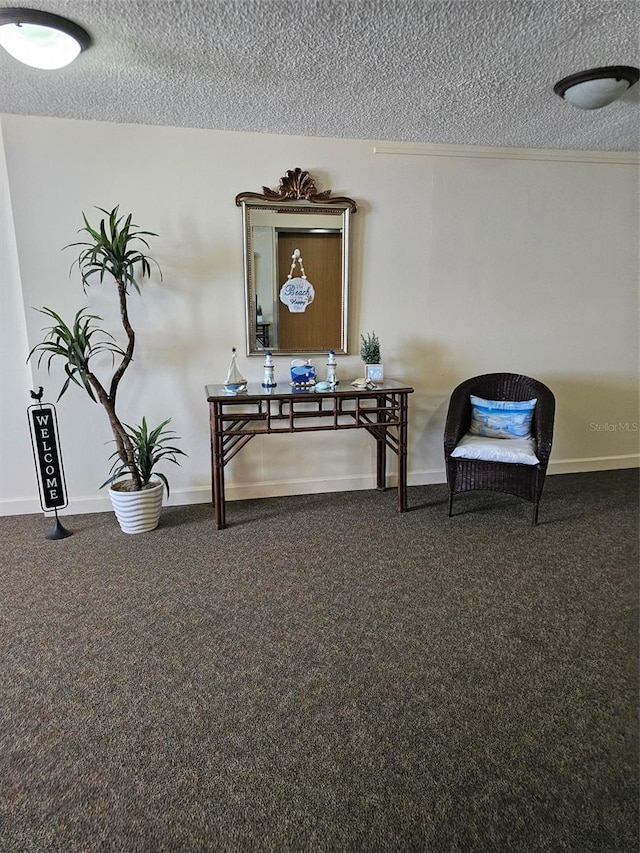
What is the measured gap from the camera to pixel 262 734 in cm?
154

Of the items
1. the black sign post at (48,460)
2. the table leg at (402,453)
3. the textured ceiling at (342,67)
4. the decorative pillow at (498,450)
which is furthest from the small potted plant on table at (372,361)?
the black sign post at (48,460)

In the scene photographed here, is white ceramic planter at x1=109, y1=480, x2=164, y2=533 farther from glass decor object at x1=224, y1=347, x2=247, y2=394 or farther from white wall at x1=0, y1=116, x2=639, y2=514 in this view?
glass decor object at x1=224, y1=347, x2=247, y2=394

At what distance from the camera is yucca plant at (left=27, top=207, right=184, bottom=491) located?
8.98 feet

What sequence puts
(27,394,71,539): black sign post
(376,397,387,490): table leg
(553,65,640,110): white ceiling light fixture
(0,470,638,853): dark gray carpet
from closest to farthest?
(0,470,638,853): dark gray carpet
(553,65,640,110): white ceiling light fixture
(27,394,71,539): black sign post
(376,397,387,490): table leg

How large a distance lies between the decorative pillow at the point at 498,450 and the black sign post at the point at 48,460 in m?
2.36

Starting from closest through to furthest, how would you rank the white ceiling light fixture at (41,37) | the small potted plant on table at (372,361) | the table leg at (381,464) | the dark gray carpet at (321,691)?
the dark gray carpet at (321,691) → the white ceiling light fixture at (41,37) → the small potted plant on table at (372,361) → the table leg at (381,464)

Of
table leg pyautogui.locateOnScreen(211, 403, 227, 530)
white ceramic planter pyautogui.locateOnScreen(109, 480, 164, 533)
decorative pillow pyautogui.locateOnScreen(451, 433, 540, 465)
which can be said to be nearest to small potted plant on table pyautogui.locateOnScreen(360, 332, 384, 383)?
decorative pillow pyautogui.locateOnScreen(451, 433, 540, 465)

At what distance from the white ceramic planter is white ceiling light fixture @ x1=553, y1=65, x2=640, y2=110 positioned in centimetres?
303

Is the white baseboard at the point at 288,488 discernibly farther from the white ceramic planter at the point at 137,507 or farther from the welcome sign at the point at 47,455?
the white ceramic planter at the point at 137,507

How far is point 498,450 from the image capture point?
3.01 metres

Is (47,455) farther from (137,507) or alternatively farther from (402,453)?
(402,453)

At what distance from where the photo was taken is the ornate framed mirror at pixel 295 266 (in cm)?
322

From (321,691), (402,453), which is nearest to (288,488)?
(402,453)

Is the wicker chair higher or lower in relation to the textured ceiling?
lower
